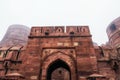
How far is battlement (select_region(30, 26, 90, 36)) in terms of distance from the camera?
28.9ft

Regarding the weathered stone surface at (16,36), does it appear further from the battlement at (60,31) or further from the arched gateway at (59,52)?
the arched gateway at (59,52)

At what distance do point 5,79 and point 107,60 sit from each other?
5.25m

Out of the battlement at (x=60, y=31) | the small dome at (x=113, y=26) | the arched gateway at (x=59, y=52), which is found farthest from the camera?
the small dome at (x=113, y=26)

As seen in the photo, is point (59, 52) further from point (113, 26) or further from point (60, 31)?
point (113, 26)

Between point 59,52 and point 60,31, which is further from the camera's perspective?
point 60,31

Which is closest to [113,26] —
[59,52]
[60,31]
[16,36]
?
[60,31]

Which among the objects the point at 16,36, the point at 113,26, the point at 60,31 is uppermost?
the point at 16,36

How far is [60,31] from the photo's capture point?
29.3 feet

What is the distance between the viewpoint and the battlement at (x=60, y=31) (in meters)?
8.80

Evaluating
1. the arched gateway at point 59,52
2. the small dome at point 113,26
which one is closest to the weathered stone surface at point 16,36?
the small dome at point 113,26

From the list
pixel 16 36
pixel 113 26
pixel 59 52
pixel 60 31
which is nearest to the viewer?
pixel 59 52

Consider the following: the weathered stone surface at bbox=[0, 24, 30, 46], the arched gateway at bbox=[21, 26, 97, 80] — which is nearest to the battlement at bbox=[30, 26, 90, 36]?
the arched gateway at bbox=[21, 26, 97, 80]

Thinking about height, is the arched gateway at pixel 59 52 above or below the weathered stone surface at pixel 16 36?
below

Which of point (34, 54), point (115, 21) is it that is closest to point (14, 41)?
point (115, 21)
